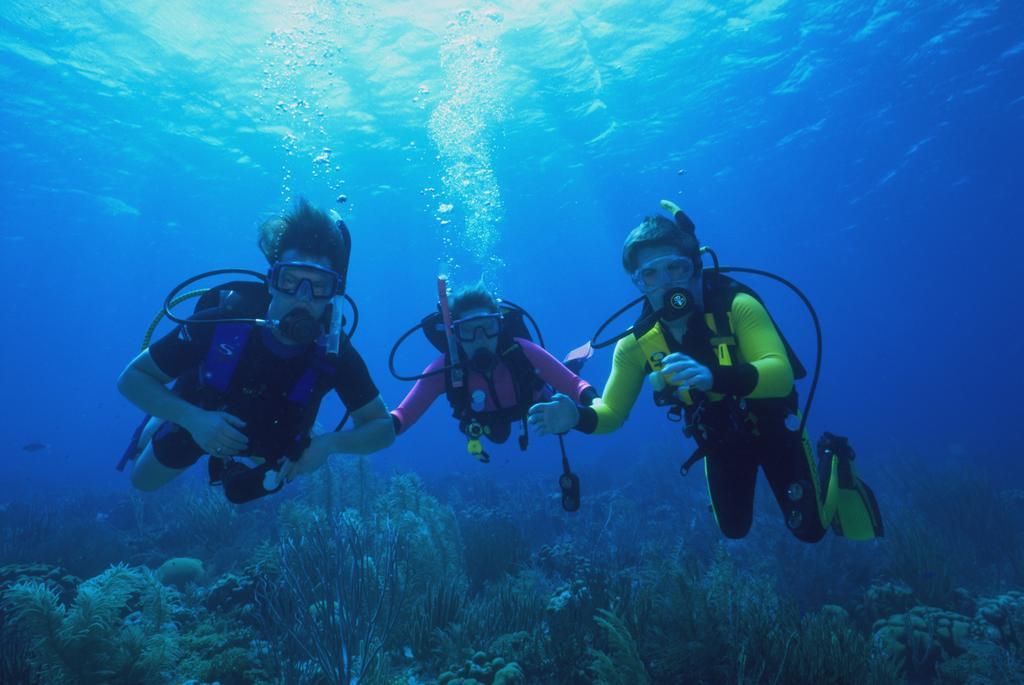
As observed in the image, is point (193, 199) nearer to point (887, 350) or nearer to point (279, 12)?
point (279, 12)

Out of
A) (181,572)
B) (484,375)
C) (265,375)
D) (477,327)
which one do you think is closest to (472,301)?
(477,327)

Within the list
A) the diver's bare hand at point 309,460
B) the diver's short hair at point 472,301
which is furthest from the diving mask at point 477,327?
the diver's bare hand at point 309,460

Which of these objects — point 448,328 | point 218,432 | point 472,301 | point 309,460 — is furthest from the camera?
point 472,301

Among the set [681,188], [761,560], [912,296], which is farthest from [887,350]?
[761,560]

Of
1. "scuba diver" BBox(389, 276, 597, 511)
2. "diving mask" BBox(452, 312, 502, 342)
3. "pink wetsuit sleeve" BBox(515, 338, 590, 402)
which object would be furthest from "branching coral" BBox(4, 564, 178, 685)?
"pink wetsuit sleeve" BBox(515, 338, 590, 402)

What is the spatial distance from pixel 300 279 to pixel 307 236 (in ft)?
1.20

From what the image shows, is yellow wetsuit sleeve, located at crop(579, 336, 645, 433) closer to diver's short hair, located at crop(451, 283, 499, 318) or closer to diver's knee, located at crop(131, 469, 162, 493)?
diver's short hair, located at crop(451, 283, 499, 318)

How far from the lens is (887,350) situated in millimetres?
123438

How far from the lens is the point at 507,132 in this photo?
78.5 feet

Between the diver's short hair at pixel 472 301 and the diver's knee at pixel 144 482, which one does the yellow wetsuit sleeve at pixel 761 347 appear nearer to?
the diver's short hair at pixel 472 301

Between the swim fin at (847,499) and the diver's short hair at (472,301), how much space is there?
11.1 ft

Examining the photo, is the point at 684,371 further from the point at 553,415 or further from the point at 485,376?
the point at 485,376

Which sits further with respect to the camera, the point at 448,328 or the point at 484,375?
the point at 484,375

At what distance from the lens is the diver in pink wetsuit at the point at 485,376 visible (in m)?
5.32
